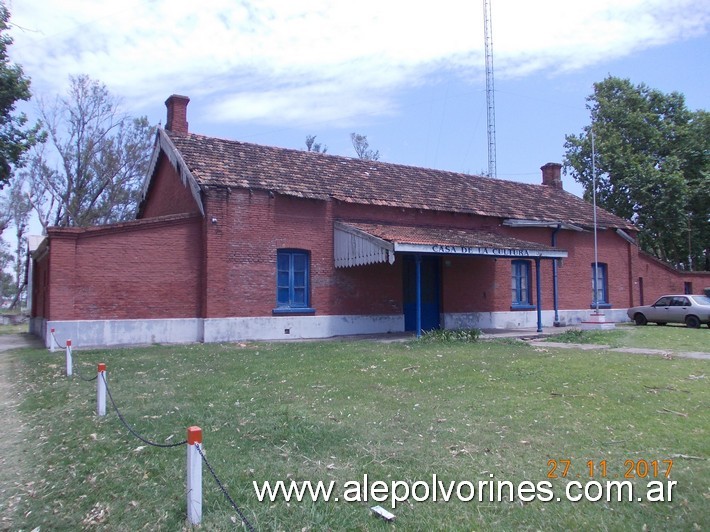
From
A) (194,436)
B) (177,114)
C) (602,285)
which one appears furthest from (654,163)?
(194,436)

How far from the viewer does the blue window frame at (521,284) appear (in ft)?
79.5

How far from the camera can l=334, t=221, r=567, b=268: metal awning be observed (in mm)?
17141

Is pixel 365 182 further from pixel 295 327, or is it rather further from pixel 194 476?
pixel 194 476

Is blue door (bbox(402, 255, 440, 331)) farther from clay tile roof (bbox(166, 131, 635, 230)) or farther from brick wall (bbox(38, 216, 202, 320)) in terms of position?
brick wall (bbox(38, 216, 202, 320))

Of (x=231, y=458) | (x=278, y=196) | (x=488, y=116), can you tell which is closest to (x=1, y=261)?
(x=488, y=116)

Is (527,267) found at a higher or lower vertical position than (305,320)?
higher

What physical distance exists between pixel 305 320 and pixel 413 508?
48.4 feet

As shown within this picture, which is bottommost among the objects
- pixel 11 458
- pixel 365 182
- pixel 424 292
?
pixel 11 458

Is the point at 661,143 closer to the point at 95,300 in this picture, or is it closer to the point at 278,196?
the point at 278,196

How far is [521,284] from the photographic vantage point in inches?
969

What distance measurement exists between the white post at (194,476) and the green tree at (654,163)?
34211mm

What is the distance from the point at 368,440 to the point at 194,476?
2.40 meters

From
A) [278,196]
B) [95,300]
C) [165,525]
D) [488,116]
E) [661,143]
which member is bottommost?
[165,525]

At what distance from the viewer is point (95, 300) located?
656 inches
